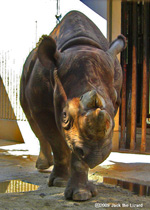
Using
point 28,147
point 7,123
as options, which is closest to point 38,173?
point 28,147

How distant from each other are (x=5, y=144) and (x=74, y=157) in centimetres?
488

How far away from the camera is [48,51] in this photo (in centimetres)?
313

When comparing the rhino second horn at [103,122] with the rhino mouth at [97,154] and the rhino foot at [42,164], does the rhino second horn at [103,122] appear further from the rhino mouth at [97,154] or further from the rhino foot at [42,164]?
the rhino foot at [42,164]

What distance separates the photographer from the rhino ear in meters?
3.06

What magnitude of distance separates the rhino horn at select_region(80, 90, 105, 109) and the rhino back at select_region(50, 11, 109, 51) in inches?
46.1

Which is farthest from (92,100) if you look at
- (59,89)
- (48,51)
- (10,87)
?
(10,87)

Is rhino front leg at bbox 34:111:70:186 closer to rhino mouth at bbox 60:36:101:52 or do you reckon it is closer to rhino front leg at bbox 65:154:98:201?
rhino front leg at bbox 65:154:98:201

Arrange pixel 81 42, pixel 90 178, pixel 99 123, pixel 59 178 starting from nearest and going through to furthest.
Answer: pixel 99 123 < pixel 81 42 < pixel 59 178 < pixel 90 178

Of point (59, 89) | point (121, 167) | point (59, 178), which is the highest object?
point (59, 89)

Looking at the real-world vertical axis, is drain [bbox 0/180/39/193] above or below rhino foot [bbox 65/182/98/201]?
below

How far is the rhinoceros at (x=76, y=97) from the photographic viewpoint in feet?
8.28

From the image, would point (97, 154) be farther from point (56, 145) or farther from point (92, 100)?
point (56, 145)

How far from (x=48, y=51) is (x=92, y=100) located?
876mm

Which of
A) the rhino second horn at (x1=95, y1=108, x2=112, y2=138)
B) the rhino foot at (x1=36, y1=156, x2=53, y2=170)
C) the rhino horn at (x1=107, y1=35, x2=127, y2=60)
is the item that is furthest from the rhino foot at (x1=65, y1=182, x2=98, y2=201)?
the rhino foot at (x1=36, y1=156, x2=53, y2=170)
